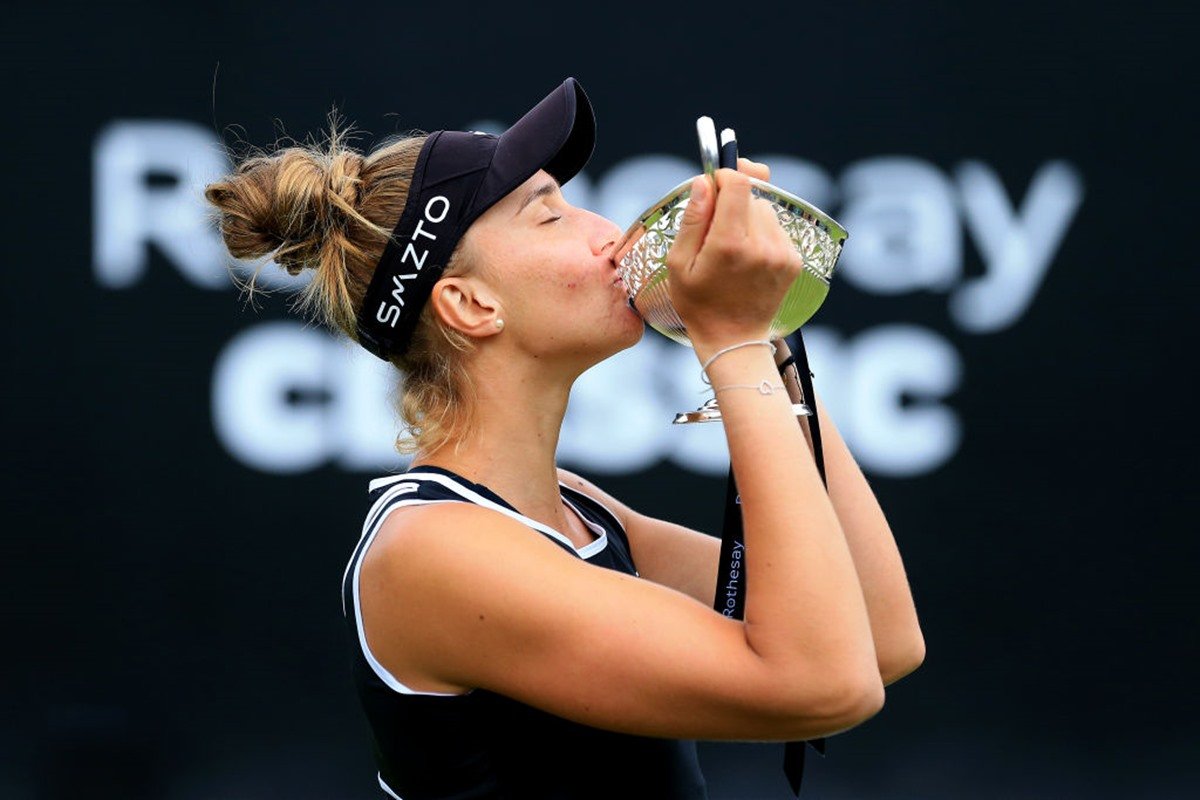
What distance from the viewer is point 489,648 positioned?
1428 millimetres

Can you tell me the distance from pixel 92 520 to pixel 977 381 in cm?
209

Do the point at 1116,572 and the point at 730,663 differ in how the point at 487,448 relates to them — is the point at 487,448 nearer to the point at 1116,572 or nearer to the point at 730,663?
the point at 730,663

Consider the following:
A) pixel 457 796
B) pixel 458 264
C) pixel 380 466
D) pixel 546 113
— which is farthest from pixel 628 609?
pixel 380 466

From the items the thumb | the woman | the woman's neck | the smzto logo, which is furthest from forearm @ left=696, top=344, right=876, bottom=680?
the smzto logo

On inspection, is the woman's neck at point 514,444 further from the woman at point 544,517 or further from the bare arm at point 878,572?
the bare arm at point 878,572

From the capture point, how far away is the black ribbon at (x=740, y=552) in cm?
165

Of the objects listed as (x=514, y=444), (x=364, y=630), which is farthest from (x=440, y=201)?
(x=364, y=630)

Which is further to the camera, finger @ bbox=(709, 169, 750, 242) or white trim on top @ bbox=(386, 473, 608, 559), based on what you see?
white trim on top @ bbox=(386, 473, 608, 559)

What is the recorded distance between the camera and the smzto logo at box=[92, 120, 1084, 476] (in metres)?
3.28

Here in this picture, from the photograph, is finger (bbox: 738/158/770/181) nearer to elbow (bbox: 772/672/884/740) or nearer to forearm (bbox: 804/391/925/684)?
forearm (bbox: 804/391/925/684)

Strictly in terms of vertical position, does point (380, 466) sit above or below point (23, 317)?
below

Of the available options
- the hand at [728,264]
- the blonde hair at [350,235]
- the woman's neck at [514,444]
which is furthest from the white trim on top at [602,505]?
the hand at [728,264]

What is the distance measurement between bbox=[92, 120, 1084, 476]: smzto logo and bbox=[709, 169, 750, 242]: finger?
1897 millimetres

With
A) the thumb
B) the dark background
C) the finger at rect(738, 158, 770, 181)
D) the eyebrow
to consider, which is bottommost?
the dark background
